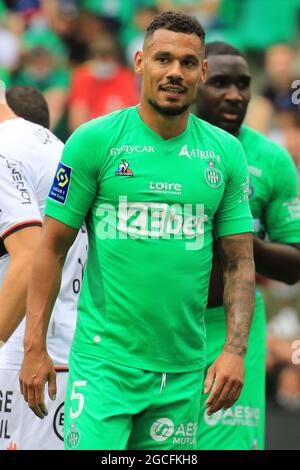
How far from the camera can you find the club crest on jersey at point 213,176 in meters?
4.95

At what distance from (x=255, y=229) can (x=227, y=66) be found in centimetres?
100

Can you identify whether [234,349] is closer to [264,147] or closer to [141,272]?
[141,272]

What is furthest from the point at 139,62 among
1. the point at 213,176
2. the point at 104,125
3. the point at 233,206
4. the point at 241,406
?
the point at 241,406

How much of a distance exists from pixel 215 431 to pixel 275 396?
191 inches

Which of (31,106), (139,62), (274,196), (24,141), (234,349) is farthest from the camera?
(274,196)

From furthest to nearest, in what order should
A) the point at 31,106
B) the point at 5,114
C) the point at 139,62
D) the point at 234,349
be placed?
the point at 31,106 < the point at 5,114 < the point at 139,62 < the point at 234,349

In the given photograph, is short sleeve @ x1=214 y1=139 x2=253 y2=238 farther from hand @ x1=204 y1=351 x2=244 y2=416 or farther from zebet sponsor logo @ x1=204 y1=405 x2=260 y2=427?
zebet sponsor logo @ x1=204 y1=405 x2=260 y2=427

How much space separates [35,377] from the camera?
4.76 m

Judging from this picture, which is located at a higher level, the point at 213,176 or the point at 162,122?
the point at 162,122

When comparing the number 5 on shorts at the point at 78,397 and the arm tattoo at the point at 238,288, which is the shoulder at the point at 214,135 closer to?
the arm tattoo at the point at 238,288

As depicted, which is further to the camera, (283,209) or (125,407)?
(283,209)

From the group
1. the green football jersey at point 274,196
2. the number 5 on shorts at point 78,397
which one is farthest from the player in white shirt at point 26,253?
the green football jersey at point 274,196

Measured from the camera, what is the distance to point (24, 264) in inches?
197

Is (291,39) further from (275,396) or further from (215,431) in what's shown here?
(215,431)
